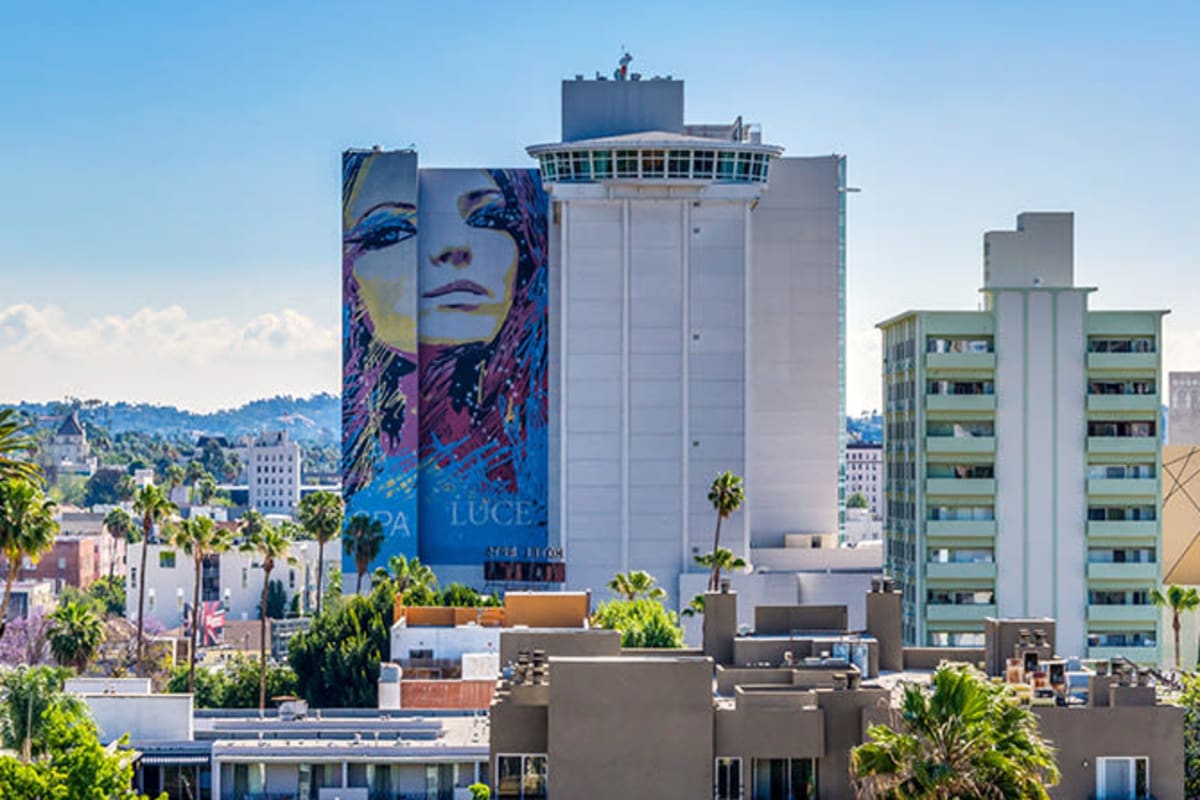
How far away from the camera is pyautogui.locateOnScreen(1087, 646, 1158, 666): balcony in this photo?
490 feet

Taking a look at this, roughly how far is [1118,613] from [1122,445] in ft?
36.4

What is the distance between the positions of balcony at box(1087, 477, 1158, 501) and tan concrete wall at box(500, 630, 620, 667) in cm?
8125

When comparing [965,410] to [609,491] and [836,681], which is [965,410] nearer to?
[609,491]

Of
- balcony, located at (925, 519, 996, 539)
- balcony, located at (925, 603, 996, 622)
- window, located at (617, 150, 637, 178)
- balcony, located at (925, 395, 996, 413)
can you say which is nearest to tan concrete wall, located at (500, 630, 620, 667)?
balcony, located at (925, 603, 996, 622)

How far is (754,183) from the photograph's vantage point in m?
185

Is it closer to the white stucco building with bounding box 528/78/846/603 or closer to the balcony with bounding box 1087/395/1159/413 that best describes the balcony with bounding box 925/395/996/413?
the balcony with bounding box 1087/395/1159/413

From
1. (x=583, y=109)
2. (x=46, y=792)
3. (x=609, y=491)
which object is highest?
(x=583, y=109)

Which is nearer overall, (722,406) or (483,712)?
(483,712)

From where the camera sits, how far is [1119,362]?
500ft

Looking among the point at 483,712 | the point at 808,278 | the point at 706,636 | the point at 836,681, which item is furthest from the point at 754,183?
the point at 836,681

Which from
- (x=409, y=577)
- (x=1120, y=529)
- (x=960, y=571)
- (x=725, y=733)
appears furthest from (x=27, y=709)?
(x=409, y=577)

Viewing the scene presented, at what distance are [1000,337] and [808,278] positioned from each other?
154 feet

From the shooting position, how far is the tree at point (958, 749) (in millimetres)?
55812

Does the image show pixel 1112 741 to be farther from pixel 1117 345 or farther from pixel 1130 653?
pixel 1117 345
